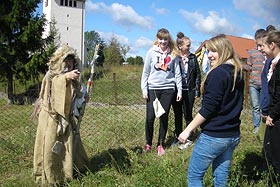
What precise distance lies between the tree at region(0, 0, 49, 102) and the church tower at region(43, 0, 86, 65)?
23.6m

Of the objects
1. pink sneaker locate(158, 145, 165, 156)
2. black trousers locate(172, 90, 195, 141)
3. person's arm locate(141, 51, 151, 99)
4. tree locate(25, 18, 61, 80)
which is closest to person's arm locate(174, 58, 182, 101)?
black trousers locate(172, 90, 195, 141)

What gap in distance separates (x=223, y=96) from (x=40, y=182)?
7.24 ft

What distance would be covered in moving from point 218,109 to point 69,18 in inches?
1702

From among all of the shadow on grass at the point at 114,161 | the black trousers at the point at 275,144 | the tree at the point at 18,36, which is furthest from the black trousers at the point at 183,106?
the tree at the point at 18,36

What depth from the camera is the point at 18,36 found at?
1858cm

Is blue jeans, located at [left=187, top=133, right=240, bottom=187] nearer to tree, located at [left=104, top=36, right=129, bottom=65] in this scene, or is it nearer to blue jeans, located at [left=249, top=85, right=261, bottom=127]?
blue jeans, located at [left=249, top=85, right=261, bottom=127]

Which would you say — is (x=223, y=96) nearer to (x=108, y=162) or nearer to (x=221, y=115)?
(x=221, y=115)

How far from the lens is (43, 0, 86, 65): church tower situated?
1683 inches

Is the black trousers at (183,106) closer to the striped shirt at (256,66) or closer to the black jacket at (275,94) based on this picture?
the striped shirt at (256,66)

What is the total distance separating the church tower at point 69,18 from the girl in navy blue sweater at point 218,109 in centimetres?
4122

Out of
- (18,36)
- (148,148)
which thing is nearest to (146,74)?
(148,148)

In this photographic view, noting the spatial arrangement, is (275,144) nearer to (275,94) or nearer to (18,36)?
(275,94)

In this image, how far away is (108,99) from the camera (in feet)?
41.2

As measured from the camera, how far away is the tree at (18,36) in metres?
18.2
